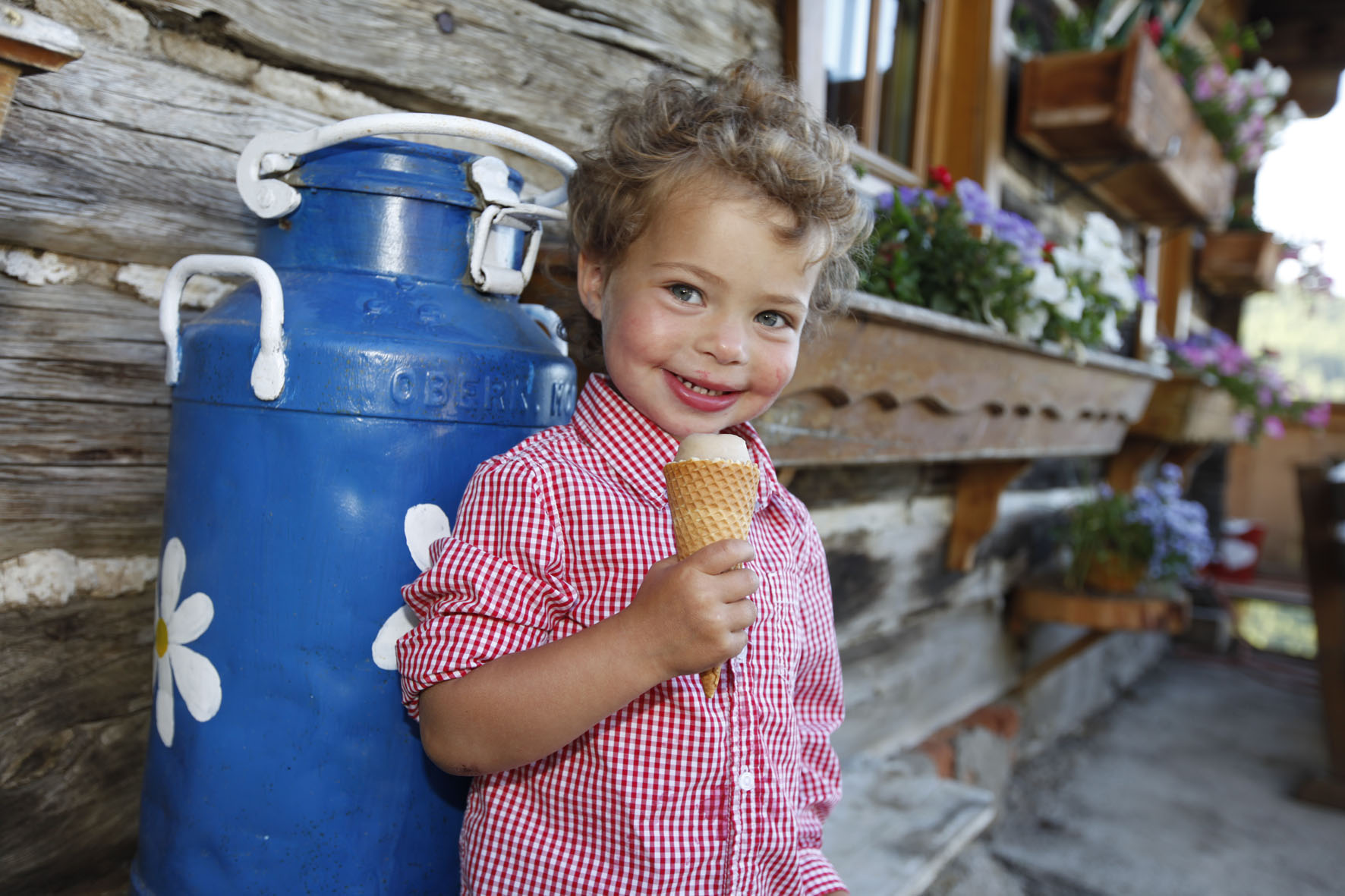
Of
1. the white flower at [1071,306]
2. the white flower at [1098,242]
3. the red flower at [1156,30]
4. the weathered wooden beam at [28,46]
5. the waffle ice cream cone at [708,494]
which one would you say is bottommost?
the waffle ice cream cone at [708,494]

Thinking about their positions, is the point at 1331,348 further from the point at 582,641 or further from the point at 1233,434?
the point at 582,641

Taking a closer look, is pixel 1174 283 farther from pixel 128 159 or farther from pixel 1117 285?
pixel 128 159

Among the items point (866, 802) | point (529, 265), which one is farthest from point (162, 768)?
point (866, 802)

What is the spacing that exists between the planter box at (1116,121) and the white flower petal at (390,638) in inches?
117

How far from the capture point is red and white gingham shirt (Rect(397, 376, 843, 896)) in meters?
1.06

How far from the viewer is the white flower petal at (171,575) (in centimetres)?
124

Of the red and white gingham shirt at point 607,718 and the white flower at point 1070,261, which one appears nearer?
the red and white gingham shirt at point 607,718

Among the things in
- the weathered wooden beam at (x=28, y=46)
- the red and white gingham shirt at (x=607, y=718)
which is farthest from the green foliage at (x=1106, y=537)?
the weathered wooden beam at (x=28, y=46)

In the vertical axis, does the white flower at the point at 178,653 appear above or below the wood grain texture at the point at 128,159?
below

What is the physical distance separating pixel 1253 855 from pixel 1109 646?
1.90 meters

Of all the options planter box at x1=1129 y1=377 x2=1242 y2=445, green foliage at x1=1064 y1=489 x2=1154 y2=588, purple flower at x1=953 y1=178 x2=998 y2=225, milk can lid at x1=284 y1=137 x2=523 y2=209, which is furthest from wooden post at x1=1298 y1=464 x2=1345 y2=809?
milk can lid at x1=284 y1=137 x2=523 y2=209

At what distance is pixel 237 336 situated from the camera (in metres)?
1.17

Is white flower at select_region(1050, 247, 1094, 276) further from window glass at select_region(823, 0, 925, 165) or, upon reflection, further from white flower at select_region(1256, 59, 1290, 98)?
white flower at select_region(1256, 59, 1290, 98)

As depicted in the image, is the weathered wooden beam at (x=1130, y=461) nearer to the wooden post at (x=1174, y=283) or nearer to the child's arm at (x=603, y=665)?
the wooden post at (x=1174, y=283)
